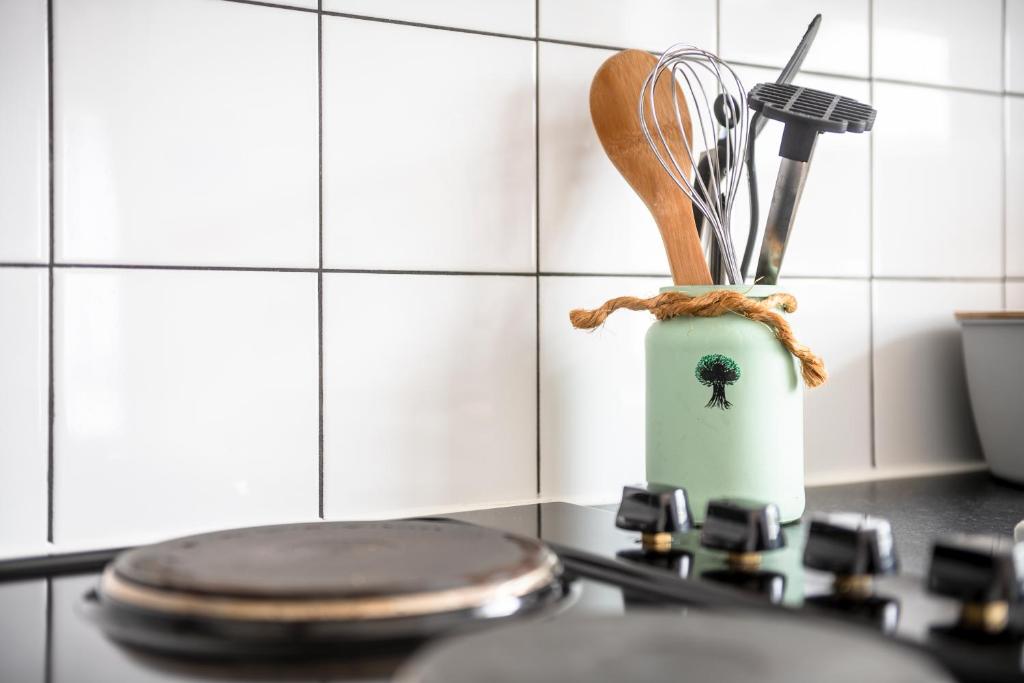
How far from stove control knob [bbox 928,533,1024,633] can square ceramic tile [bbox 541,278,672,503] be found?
0.42 metres

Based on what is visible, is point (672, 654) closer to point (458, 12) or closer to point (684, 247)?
point (684, 247)

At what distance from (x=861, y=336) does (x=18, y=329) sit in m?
0.74

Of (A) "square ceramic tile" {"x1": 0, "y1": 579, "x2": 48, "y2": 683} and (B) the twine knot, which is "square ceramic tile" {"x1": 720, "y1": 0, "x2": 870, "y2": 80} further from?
(A) "square ceramic tile" {"x1": 0, "y1": 579, "x2": 48, "y2": 683}

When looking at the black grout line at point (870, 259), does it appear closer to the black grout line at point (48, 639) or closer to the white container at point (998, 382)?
the white container at point (998, 382)

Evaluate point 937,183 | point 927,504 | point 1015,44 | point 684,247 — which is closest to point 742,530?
point 684,247

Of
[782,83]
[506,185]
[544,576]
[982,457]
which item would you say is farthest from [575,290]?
[982,457]

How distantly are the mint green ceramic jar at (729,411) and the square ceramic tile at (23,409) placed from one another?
16.5 inches

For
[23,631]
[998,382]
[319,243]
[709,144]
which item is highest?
[709,144]

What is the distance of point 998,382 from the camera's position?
949 millimetres

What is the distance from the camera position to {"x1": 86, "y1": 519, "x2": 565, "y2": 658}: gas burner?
43 centimetres

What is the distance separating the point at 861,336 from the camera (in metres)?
1.01

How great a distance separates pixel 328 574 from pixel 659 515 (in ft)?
0.68

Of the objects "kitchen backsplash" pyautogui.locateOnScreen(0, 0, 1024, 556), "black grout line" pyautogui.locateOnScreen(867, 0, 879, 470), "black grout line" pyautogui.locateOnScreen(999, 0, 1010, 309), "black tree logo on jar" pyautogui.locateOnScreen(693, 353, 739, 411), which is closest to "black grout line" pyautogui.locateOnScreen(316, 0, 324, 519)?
"kitchen backsplash" pyautogui.locateOnScreen(0, 0, 1024, 556)

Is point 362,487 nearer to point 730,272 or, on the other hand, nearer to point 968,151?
point 730,272
